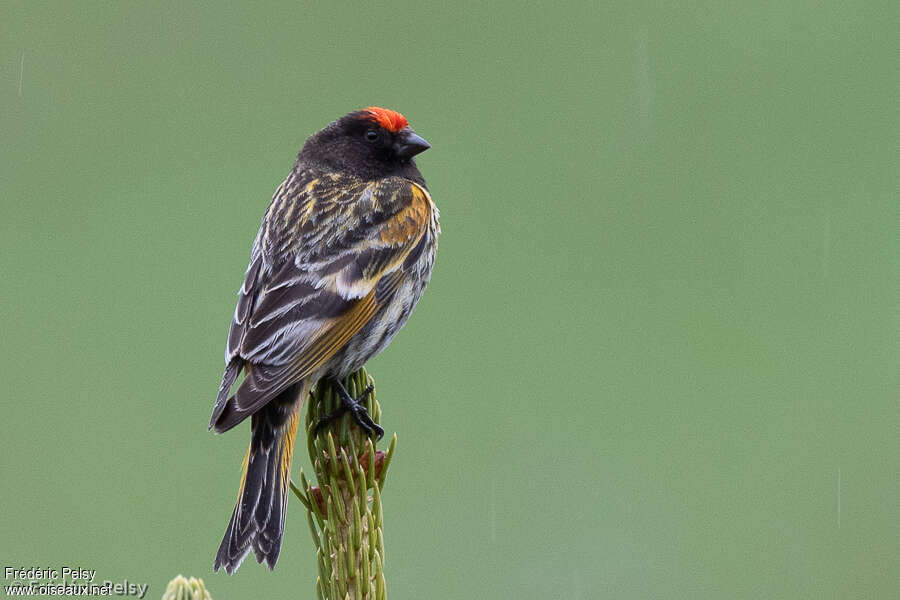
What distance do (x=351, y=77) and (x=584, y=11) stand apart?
3000 millimetres

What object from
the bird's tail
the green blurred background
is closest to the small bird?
the bird's tail

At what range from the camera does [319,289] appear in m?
4.86

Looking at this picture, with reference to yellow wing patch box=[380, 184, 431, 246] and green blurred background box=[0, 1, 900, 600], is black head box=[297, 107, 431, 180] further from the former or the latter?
green blurred background box=[0, 1, 900, 600]

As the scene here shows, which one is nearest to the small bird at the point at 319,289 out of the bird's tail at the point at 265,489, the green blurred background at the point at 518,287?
the bird's tail at the point at 265,489

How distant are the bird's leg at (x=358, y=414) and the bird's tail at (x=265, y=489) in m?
0.18

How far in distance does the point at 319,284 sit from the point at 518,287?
4.62 meters

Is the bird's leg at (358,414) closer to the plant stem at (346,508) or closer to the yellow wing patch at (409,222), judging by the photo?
the plant stem at (346,508)

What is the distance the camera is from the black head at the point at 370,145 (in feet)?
18.8

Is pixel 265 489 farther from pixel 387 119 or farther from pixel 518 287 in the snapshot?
pixel 518 287

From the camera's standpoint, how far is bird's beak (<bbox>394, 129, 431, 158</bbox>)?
5746 mm

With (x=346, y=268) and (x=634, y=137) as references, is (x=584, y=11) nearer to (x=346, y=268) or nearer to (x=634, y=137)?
(x=634, y=137)

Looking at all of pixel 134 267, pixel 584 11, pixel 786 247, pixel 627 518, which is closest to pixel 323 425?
pixel 627 518

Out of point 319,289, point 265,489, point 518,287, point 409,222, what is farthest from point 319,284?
point 518,287

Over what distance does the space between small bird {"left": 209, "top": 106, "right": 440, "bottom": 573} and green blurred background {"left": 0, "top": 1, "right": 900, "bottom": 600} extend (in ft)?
6.91
